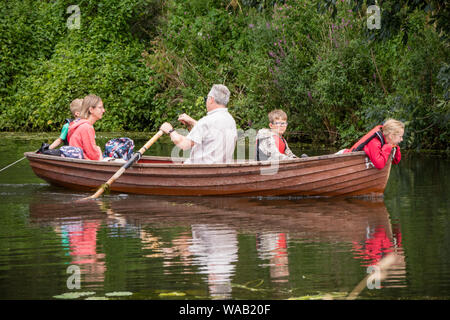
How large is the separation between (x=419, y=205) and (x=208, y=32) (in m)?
12.7

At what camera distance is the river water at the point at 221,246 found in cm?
550

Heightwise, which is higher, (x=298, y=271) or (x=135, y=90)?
(x=135, y=90)

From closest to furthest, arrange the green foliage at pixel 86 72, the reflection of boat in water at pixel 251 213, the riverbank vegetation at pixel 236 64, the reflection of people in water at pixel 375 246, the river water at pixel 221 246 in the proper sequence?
1. the river water at pixel 221 246
2. the reflection of people in water at pixel 375 246
3. the reflection of boat in water at pixel 251 213
4. the riverbank vegetation at pixel 236 64
5. the green foliage at pixel 86 72

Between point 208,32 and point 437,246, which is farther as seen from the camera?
point 208,32

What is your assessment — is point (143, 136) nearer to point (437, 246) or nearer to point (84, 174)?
point (84, 174)

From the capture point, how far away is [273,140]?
1007 cm

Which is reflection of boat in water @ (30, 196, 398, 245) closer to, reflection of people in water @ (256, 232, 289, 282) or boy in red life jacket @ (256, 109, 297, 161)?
reflection of people in water @ (256, 232, 289, 282)

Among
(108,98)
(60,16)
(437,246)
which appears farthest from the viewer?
(60,16)

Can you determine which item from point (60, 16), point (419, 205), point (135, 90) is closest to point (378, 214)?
point (419, 205)

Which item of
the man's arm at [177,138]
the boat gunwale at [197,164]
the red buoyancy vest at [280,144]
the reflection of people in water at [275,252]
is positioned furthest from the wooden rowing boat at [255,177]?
the reflection of people in water at [275,252]

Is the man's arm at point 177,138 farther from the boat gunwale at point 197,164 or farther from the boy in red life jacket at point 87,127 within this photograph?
the boy in red life jacket at point 87,127

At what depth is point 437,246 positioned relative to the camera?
6.94 meters

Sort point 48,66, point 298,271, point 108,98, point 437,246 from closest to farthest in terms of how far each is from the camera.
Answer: point 298,271 → point 437,246 → point 108,98 → point 48,66

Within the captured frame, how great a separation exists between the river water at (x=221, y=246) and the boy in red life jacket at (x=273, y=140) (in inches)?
20.9
